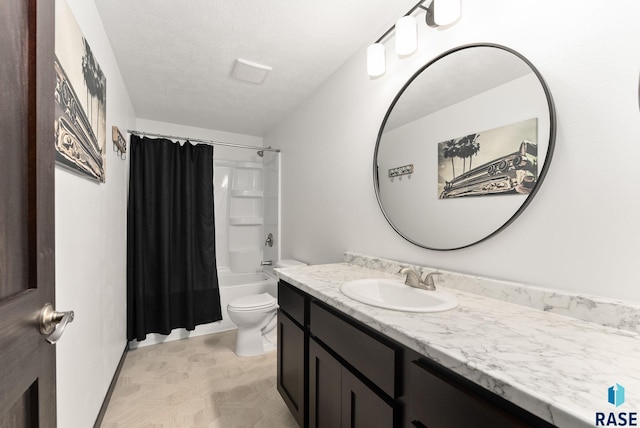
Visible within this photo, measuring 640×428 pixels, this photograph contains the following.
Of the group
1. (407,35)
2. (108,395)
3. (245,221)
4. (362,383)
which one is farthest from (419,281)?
(245,221)

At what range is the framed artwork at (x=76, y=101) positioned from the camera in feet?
2.96

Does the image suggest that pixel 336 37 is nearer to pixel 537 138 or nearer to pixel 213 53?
pixel 213 53

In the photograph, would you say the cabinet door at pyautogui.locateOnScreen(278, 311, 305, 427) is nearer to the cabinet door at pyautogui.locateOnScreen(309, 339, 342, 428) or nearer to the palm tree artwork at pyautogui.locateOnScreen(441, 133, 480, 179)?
the cabinet door at pyautogui.locateOnScreen(309, 339, 342, 428)

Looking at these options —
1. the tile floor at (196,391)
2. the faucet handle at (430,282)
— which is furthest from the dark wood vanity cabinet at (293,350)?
the faucet handle at (430,282)

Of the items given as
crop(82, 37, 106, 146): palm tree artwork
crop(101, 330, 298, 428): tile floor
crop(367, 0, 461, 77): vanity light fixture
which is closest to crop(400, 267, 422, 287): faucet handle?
crop(367, 0, 461, 77): vanity light fixture

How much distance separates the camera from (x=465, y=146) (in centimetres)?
117

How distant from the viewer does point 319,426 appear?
1.19 m

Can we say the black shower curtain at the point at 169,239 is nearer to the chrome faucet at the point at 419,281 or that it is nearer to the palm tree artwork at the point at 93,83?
the palm tree artwork at the point at 93,83

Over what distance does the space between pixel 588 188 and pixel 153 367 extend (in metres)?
2.81

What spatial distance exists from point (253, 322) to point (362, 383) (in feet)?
5.12

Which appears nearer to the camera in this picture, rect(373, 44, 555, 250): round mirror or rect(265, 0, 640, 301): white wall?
rect(265, 0, 640, 301): white wall

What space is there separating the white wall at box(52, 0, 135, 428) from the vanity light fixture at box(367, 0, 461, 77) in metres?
1.32

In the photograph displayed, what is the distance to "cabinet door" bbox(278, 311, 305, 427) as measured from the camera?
1335 millimetres

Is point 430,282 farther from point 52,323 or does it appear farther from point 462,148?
point 52,323
